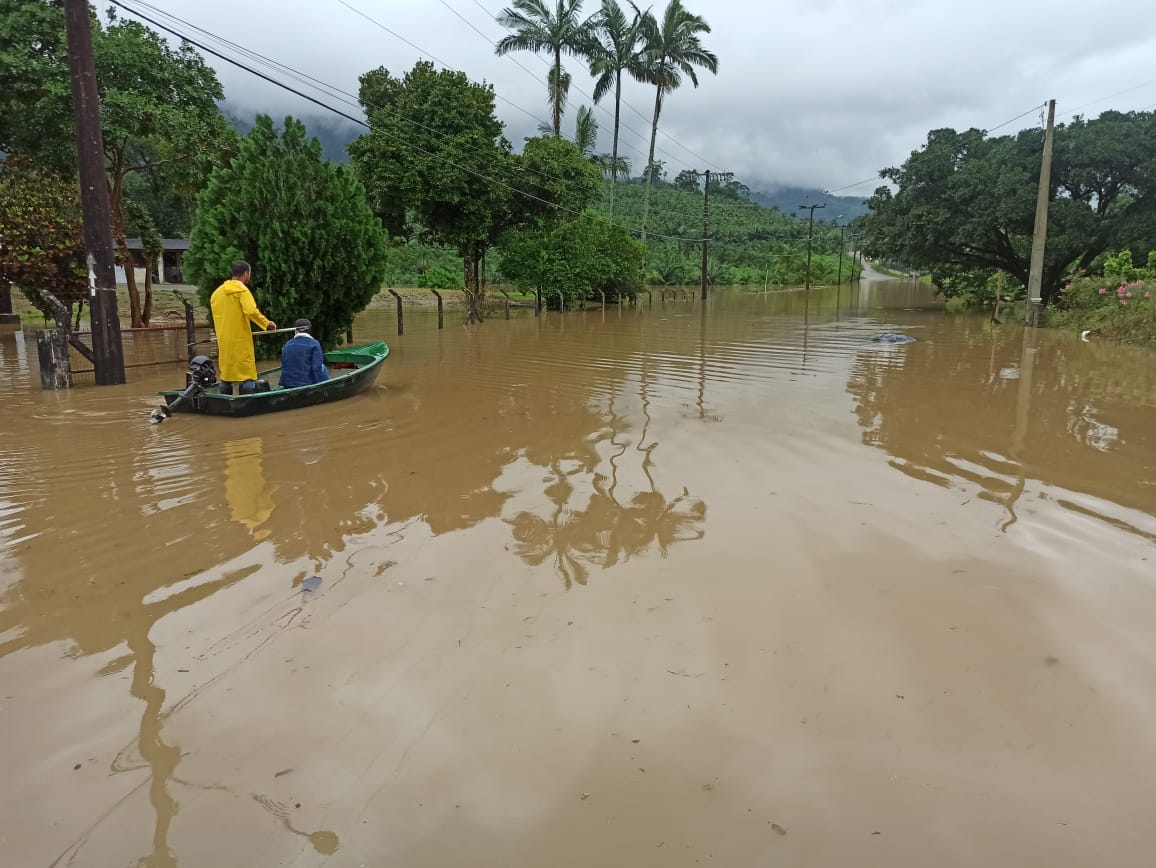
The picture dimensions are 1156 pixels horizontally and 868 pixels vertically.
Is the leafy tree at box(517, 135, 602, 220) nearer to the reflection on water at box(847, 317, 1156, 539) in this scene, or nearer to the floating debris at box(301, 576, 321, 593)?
the reflection on water at box(847, 317, 1156, 539)

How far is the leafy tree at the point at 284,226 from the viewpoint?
11.3 metres

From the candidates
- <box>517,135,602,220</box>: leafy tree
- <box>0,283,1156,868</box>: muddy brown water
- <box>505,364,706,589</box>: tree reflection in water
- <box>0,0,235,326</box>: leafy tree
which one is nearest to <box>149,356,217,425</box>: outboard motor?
<box>0,283,1156,868</box>: muddy brown water

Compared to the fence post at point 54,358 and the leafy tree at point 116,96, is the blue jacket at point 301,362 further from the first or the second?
the leafy tree at point 116,96

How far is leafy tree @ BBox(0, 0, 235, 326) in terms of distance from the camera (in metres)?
15.3

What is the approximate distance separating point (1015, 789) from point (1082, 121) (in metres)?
28.2

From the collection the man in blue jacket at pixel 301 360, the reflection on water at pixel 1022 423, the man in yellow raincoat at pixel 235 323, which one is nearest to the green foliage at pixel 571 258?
the reflection on water at pixel 1022 423

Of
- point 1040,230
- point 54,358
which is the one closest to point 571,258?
point 1040,230

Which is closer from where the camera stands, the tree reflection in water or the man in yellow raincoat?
the tree reflection in water

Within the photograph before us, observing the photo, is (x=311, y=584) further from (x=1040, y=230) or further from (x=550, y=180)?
(x=550, y=180)

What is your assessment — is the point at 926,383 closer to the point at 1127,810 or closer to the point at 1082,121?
the point at 1127,810

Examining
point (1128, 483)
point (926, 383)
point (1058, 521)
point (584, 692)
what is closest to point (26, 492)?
point (584, 692)

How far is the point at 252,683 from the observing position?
2.96 m

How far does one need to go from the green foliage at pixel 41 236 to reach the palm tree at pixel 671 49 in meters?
29.7

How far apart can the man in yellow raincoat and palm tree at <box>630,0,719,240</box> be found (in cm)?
3498
